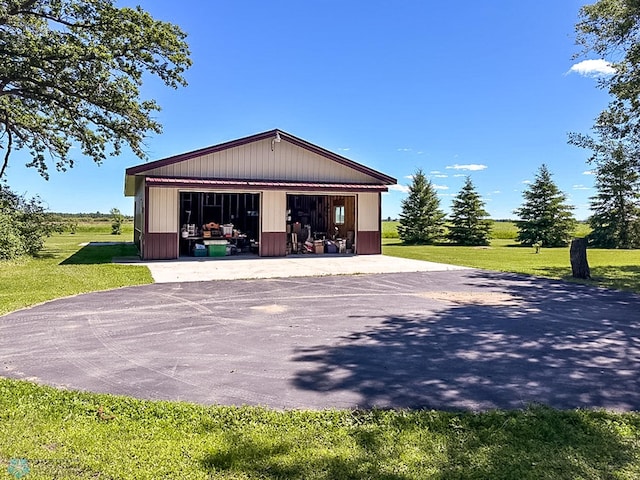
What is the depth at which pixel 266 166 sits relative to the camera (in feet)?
51.9

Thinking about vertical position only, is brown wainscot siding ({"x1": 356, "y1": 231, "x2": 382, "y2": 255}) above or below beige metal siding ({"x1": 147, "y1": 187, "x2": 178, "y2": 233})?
below

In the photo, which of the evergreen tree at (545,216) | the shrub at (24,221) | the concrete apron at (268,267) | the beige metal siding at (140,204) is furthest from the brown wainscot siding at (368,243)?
the evergreen tree at (545,216)

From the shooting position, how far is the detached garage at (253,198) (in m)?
14.5

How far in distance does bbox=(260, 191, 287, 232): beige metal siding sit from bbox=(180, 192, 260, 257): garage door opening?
3.77 ft

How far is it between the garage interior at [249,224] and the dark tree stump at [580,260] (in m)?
8.14

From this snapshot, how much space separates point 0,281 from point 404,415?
33.1 ft

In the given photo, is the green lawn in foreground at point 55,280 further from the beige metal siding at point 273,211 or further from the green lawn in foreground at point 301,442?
the beige metal siding at point 273,211

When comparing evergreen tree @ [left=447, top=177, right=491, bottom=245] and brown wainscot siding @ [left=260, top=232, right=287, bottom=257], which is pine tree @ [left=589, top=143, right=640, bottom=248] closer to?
→ evergreen tree @ [left=447, top=177, right=491, bottom=245]

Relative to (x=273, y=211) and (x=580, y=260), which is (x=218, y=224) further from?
(x=580, y=260)

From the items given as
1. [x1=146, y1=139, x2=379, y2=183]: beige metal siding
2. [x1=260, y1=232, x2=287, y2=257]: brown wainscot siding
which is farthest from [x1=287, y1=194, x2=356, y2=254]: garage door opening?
[x1=146, y1=139, x2=379, y2=183]: beige metal siding

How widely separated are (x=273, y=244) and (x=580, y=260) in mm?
9808

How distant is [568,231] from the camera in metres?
32.1

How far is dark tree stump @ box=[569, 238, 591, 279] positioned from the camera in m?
11.4

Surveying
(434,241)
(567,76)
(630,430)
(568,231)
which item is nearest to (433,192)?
(434,241)
